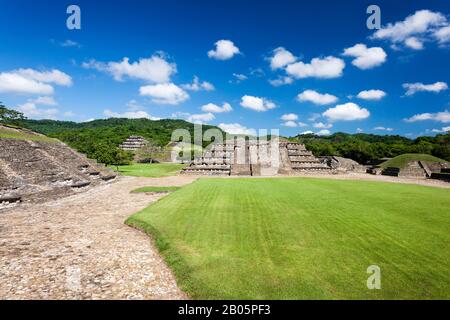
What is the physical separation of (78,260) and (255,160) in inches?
1594

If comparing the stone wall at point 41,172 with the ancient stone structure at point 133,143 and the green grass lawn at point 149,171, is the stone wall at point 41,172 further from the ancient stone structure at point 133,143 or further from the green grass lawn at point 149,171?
the ancient stone structure at point 133,143

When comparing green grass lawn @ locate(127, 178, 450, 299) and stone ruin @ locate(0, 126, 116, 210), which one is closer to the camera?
green grass lawn @ locate(127, 178, 450, 299)

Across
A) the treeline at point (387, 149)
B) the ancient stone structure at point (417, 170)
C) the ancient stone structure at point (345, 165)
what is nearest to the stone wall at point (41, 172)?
the ancient stone structure at point (417, 170)

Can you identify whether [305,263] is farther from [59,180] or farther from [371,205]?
[59,180]

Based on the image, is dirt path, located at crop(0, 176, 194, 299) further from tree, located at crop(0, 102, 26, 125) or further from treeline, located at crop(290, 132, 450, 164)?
treeline, located at crop(290, 132, 450, 164)

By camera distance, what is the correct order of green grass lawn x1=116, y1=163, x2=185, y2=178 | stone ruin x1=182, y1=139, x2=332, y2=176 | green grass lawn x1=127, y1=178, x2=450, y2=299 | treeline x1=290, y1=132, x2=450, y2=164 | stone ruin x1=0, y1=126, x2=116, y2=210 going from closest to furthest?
green grass lawn x1=127, y1=178, x2=450, y2=299 < stone ruin x1=0, y1=126, x2=116, y2=210 < green grass lawn x1=116, y1=163, x2=185, y2=178 < stone ruin x1=182, y1=139, x2=332, y2=176 < treeline x1=290, y1=132, x2=450, y2=164

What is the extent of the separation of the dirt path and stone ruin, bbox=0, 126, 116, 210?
4820mm

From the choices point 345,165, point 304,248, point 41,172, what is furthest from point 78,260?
point 345,165

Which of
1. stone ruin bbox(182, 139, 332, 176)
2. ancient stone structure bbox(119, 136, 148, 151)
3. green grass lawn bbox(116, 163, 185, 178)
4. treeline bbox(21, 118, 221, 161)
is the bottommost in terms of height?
green grass lawn bbox(116, 163, 185, 178)

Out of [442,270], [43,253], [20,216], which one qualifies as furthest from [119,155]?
[442,270]

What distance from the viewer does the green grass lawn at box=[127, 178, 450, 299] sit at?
6.05 metres

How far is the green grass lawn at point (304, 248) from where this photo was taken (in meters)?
6.05

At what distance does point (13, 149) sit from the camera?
997 inches

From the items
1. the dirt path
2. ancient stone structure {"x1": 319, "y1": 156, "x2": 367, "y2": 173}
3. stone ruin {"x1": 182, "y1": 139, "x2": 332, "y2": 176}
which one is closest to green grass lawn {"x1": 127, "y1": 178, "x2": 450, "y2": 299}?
the dirt path
